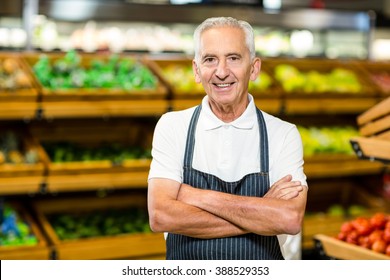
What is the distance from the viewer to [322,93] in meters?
5.15

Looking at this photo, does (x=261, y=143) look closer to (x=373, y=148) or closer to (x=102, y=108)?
(x=373, y=148)

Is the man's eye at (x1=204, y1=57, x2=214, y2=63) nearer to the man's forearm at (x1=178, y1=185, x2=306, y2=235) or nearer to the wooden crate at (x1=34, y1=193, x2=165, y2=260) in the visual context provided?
the man's forearm at (x1=178, y1=185, x2=306, y2=235)

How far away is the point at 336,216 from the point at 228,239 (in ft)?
10.5

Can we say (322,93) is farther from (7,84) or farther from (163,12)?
(7,84)

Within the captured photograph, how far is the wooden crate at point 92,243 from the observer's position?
4.29m

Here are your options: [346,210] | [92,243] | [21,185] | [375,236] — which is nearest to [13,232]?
[21,185]

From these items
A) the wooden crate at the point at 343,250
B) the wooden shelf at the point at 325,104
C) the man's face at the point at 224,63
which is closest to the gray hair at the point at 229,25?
the man's face at the point at 224,63

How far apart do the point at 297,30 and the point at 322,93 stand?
5.42 feet

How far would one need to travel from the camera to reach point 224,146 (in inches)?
90.6

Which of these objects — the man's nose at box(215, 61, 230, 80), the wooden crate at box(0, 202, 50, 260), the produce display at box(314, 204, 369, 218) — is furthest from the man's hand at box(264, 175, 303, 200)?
the produce display at box(314, 204, 369, 218)

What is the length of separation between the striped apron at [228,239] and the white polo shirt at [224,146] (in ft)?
0.06

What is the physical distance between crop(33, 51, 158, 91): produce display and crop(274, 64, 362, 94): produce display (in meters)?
1.05

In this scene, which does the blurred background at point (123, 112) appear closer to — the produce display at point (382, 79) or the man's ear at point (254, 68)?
the produce display at point (382, 79)
